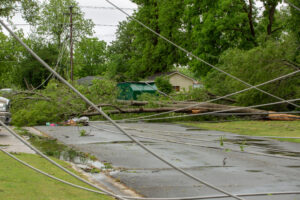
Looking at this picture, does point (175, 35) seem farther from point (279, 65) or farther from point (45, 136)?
point (45, 136)

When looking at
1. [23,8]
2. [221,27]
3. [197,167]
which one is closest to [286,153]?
[197,167]

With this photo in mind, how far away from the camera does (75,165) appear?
7.77 m

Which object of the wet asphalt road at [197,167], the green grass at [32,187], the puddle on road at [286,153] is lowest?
the wet asphalt road at [197,167]

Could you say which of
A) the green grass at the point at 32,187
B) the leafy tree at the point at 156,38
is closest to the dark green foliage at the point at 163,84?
the leafy tree at the point at 156,38

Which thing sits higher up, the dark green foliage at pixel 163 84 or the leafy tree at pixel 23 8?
the leafy tree at pixel 23 8

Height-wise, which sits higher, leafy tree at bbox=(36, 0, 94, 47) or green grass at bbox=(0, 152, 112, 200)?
leafy tree at bbox=(36, 0, 94, 47)

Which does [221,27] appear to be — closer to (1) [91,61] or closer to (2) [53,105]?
(2) [53,105]

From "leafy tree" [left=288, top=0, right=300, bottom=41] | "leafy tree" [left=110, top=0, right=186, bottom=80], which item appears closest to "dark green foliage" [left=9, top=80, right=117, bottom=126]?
"leafy tree" [left=288, top=0, right=300, bottom=41]

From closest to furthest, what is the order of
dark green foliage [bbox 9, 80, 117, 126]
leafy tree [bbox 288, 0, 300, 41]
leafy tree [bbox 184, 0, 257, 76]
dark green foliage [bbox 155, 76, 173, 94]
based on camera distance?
dark green foliage [bbox 9, 80, 117, 126] < leafy tree [bbox 288, 0, 300, 41] < leafy tree [bbox 184, 0, 257, 76] < dark green foliage [bbox 155, 76, 173, 94]

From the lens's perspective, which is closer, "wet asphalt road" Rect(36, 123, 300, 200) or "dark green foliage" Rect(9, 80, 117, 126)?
"wet asphalt road" Rect(36, 123, 300, 200)

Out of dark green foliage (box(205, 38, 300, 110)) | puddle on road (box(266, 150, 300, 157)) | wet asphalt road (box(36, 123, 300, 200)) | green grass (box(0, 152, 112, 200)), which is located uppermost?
dark green foliage (box(205, 38, 300, 110))

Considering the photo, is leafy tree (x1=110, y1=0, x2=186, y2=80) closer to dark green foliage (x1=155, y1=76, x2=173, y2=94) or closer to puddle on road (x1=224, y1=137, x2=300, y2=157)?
dark green foliage (x1=155, y1=76, x2=173, y2=94)

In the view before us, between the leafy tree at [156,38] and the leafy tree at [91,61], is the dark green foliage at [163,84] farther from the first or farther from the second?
the leafy tree at [91,61]

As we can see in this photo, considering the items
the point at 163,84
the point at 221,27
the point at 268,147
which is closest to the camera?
the point at 268,147
